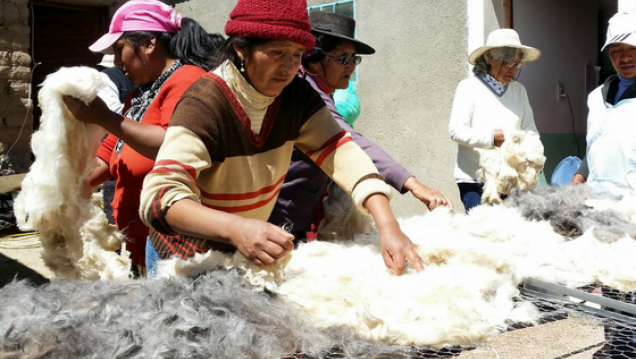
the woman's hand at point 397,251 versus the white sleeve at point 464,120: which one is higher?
the white sleeve at point 464,120

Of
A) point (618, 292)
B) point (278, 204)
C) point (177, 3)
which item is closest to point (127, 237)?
point (278, 204)

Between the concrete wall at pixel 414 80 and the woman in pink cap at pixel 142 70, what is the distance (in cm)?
369

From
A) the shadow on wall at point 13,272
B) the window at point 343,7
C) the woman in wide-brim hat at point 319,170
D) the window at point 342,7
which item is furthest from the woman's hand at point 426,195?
the window at point 342,7

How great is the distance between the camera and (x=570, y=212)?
231cm

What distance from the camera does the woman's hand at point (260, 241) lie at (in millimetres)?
1356

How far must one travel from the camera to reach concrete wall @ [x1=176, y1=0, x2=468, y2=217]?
5570 millimetres

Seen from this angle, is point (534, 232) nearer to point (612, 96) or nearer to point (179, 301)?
point (612, 96)

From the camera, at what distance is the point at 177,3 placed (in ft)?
27.5

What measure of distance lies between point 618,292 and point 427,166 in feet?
13.8

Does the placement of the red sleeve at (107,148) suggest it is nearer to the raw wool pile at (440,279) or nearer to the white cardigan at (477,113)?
the raw wool pile at (440,279)

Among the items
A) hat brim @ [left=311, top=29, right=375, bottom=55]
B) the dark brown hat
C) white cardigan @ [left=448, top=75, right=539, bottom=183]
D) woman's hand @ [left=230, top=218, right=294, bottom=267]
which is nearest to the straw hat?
white cardigan @ [left=448, top=75, right=539, bottom=183]

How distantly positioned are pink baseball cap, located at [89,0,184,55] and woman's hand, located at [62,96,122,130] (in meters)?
0.56

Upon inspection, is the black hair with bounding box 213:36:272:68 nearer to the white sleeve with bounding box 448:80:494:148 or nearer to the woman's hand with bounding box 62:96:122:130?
the woman's hand with bounding box 62:96:122:130

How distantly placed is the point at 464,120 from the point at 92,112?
2.76 metres
